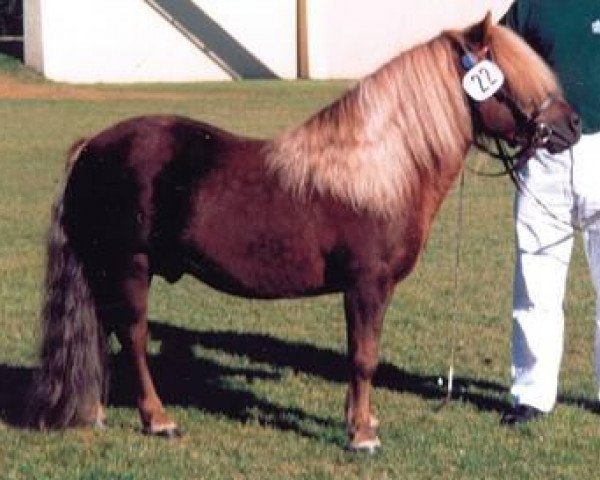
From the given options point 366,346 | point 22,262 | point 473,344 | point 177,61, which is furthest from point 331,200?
point 177,61

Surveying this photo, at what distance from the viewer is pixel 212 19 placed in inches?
2037

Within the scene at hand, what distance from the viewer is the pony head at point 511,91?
6.26 metres

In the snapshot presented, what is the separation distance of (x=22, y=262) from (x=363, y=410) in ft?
20.1

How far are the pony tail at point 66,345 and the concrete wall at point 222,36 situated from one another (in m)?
42.3

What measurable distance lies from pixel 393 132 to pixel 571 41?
3.65ft

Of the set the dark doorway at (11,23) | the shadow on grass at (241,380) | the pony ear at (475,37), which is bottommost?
the dark doorway at (11,23)

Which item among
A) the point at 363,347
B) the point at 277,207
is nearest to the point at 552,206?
the point at 363,347

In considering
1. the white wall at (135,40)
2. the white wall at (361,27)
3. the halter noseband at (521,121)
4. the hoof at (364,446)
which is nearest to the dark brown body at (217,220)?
the halter noseband at (521,121)

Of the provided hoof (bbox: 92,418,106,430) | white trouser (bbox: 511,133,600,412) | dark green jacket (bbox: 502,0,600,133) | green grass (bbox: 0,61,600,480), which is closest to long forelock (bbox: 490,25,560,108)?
dark green jacket (bbox: 502,0,600,133)

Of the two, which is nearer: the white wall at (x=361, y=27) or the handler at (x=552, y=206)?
the handler at (x=552, y=206)

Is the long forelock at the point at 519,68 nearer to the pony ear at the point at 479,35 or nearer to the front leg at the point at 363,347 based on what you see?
the pony ear at the point at 479,35

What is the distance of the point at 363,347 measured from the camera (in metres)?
6.45

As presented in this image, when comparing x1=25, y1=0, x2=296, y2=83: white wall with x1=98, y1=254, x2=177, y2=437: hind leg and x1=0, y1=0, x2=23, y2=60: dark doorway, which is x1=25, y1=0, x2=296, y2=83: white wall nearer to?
x1=0, y1=0, x2=23, y2=60: dark doorway

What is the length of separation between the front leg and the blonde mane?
0.37 metres
